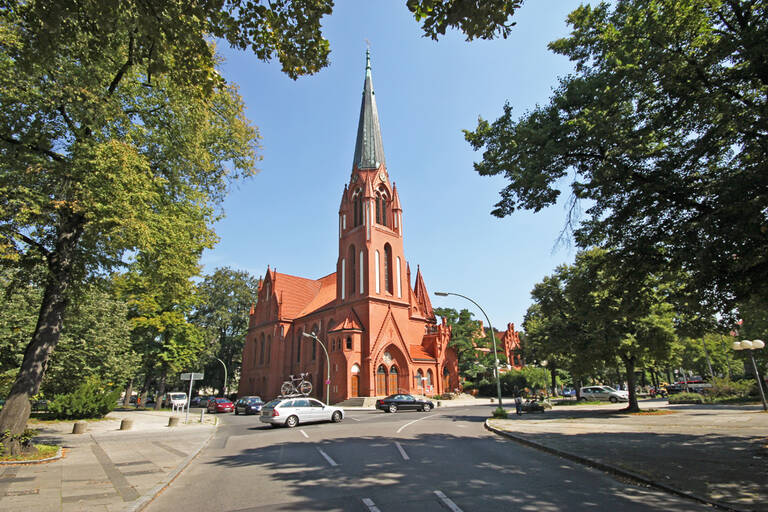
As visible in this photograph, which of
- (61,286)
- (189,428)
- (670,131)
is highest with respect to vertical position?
(670,131)

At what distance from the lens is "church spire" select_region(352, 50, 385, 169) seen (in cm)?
4812

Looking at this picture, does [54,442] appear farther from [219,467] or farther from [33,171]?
[33,171]

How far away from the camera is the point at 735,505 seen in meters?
5.39

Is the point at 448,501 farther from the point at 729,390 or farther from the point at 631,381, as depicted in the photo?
the point at 729,390

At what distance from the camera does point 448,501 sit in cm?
584

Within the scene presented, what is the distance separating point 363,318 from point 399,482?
33.7 metres

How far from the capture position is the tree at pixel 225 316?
55.8 meters

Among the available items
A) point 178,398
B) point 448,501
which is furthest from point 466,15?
point 178,398

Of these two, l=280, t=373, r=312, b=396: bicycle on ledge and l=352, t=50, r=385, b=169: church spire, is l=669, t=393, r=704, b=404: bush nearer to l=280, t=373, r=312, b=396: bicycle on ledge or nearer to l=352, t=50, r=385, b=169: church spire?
l=280, t=373, r=312, b=396: bicycle on ledge

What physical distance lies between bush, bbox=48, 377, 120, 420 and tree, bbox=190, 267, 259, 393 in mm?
28805

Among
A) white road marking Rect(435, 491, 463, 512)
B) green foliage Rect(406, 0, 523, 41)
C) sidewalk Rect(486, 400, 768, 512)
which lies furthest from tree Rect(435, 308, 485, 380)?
green foliage Rect(406, 0, 523, 41)

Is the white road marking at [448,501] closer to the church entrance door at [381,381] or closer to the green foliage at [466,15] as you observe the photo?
the green foliage at [466,15]

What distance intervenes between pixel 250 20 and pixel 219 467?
9286mm

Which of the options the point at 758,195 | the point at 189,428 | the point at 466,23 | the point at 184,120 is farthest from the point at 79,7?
the point at 189,428
